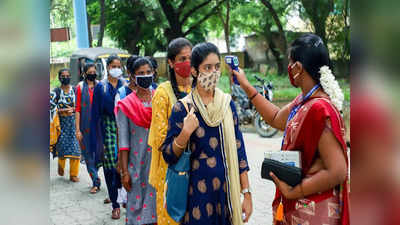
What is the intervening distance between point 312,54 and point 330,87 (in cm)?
19

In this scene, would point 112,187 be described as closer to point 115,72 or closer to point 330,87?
point 115,72

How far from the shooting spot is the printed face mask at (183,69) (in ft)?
10.2

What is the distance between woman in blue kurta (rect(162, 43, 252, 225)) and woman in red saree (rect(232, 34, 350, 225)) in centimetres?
40

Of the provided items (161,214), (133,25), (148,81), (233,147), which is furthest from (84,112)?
(133,25)

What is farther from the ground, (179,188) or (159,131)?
(159,131)

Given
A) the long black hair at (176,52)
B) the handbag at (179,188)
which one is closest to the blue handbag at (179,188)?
the handbag at (179,188)

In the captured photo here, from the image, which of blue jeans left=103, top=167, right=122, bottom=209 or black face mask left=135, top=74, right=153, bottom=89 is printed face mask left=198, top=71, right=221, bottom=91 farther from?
blue jeans left=103, top=167, right=122, bottom=209

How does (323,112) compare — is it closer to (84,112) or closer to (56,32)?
(84,112)

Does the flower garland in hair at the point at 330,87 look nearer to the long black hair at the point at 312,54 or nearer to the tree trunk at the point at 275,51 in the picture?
the long black hair at the point at 312,54

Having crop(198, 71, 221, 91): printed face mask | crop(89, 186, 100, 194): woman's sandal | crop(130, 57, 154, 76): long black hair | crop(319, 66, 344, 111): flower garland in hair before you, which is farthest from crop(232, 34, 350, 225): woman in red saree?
crop(89, 186, 100, 194): woman's sandal

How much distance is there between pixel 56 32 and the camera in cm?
995

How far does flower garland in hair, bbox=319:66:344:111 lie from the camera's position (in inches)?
79.4

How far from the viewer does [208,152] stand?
2.46 m

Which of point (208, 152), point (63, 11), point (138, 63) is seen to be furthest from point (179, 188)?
point (63, 11)
